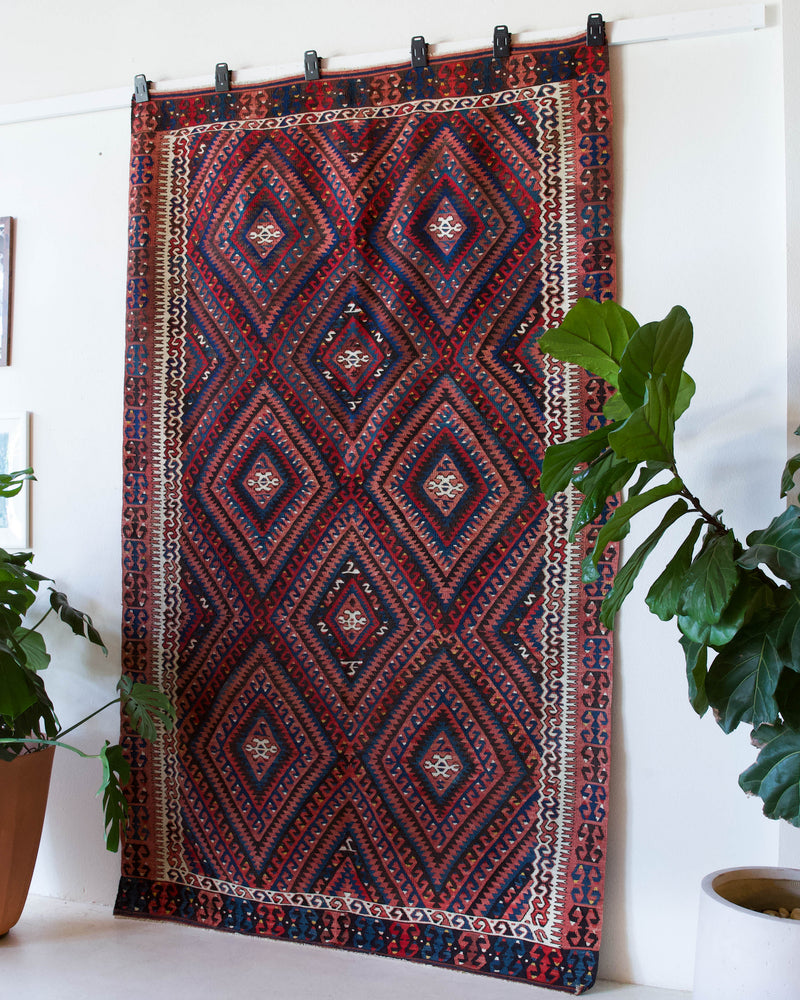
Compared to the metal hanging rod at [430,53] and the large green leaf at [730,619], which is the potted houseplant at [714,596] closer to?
the large green leaf at [730,619]

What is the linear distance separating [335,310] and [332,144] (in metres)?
0.43

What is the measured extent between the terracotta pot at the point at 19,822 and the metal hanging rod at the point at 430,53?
1759 mm

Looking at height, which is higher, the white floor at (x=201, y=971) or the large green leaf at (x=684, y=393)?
the large green leaf at (x=684, y=393)

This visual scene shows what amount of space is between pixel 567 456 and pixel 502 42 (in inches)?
45.2

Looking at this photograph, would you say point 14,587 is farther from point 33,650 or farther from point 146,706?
point 146,706

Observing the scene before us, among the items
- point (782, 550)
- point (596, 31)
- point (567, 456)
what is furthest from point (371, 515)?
point (596, 31)

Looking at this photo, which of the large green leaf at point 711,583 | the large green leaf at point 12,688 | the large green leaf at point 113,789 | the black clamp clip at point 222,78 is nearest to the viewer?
the large green leaf at point 711,583

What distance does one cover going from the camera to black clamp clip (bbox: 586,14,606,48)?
2078 millimetres

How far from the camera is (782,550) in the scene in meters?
1.46

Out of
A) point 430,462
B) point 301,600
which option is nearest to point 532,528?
point 430,462

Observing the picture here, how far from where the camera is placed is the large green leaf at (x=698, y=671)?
152cm

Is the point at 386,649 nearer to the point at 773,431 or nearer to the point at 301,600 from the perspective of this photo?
the point at 301,600

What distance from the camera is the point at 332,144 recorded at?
7.45ft

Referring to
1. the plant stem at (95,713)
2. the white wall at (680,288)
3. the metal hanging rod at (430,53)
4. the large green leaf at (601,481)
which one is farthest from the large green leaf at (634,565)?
the plant stem at (95,713)
